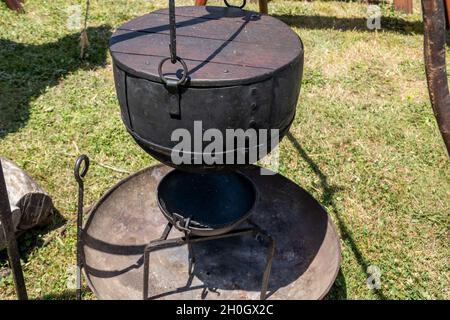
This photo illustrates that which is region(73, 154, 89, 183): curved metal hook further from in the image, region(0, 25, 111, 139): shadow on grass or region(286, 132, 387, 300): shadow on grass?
region(0, 25, 111, 139): shadow on grass

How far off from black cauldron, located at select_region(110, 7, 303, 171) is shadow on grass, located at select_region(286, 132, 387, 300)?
1.45m

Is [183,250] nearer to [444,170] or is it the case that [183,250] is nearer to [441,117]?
[441,117]

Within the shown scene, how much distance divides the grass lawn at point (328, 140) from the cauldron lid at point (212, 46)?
179cm

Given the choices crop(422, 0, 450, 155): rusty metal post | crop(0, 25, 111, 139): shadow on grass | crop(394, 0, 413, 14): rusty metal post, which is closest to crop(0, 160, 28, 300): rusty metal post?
crop(422, 0, 450, 155): rusty metal post

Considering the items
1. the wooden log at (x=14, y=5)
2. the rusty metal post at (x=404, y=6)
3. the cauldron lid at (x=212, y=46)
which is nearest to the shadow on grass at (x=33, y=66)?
the wooden log at (x=14, y=5)

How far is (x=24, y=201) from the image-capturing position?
322 centimetres

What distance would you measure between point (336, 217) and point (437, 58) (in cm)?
202

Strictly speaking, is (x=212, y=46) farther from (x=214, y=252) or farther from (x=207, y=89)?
(x=214, y=252)

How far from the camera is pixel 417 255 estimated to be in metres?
3.48

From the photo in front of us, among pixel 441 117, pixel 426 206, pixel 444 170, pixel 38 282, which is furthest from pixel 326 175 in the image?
pixel 38 282

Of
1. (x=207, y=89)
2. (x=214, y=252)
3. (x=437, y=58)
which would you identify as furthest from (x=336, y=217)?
(x=207, y=89)

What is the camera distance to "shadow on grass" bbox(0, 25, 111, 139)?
15.6 feet
